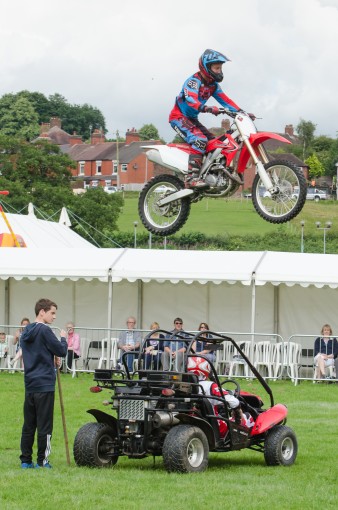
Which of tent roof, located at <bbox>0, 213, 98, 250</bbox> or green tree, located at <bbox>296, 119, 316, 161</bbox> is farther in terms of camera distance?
green tree, located at <bbox>296, 119, 316, 161</bbox>

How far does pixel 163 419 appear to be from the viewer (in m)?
11.7

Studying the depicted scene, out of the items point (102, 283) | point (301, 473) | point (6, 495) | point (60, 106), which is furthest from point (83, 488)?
point (60, 106)

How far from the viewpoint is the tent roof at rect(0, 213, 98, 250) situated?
27594 mm

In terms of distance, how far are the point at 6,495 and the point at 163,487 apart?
1419mm

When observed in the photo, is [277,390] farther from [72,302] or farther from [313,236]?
[313,236]

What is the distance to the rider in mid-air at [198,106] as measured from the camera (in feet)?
28.7

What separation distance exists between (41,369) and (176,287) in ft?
43.4

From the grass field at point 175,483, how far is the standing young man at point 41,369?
1.40 ft

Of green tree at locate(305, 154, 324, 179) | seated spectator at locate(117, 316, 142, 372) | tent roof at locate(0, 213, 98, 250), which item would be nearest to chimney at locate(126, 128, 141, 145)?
tent roof at locate(0, 213, 98, 250)

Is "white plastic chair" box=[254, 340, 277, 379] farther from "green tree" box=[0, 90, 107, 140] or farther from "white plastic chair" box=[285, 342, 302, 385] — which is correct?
"green tree" box=[0, 90, 107, 140]

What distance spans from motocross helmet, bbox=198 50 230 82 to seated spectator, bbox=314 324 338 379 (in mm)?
12859

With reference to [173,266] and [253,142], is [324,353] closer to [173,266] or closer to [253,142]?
[173,266]

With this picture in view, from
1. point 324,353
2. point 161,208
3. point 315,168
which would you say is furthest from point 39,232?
point 161,208

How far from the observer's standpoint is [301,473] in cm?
1166
